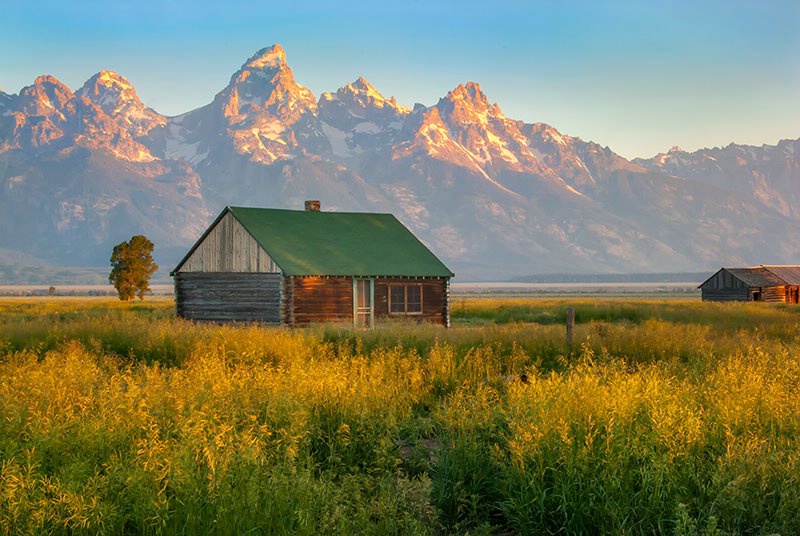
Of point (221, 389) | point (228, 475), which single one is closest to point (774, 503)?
point (228, 475)

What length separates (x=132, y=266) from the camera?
3046 inches

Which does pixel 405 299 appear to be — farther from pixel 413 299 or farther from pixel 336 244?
pixel 336 244

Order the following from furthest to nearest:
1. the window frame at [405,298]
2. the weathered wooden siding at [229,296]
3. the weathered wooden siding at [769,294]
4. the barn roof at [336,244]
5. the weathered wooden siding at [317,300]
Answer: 1. the weathered wooden siding at [769,294]
2. the window frame at [405,298]
3. the barn roof at [336,244]
4. the weathered wooden siding at [229,296]
5. the weathered wooden siding at [317,300]

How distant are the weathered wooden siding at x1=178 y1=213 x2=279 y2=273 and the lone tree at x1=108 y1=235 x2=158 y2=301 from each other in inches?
1482

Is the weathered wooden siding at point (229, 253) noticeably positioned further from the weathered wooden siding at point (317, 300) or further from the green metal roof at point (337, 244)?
the weathered wooden siding at point (317, 300)

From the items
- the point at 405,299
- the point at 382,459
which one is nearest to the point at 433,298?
the point at 405,299

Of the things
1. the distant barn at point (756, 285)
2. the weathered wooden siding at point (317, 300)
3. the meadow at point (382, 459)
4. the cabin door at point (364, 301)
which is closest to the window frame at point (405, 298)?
the cabin door at point (364, 301)

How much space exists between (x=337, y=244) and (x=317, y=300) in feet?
15.0

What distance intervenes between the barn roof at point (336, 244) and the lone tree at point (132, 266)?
36.9 meters

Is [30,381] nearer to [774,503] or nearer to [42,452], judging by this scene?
[42,452]

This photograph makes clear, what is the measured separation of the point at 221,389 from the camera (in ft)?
35.6

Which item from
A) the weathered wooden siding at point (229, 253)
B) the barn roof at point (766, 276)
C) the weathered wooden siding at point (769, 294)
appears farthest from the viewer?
the barn roof at point (766, 276)

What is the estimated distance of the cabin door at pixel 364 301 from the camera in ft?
128

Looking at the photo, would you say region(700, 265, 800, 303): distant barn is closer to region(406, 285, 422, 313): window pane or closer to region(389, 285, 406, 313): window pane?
region(406, 285, 422, 313): window pane
